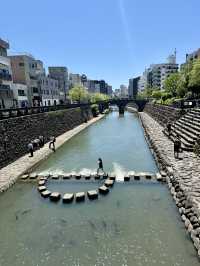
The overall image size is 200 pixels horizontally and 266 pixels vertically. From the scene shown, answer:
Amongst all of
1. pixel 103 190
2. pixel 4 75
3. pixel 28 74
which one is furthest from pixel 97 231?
pixel 28 74

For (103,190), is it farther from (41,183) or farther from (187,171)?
(187,171)

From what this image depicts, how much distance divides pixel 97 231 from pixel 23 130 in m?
17.1

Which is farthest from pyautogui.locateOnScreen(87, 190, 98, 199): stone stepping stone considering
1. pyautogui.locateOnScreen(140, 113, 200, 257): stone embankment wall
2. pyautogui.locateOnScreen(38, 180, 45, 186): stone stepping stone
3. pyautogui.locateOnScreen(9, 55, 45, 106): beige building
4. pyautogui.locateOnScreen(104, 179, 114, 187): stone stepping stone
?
pyautogui.locateOnScreen(9, 55, 45, 106): beige building

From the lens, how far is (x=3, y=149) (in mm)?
19766

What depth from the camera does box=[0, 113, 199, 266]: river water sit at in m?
8.86

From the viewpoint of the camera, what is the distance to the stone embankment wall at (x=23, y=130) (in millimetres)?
20344

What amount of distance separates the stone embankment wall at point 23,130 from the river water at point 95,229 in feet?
17.6

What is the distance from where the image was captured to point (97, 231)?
34.4ft

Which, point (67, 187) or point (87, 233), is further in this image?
point (67, 187)

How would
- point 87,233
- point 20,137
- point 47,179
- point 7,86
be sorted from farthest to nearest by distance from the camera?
point 7,86 → point 20,137 → point 47,179 → point 87,233

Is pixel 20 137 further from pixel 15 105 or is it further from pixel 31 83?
pixel 31 83

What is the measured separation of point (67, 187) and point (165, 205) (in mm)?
6691

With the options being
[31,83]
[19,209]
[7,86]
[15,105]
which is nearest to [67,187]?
[19,209]

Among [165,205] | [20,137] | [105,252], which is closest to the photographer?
[105,252]
